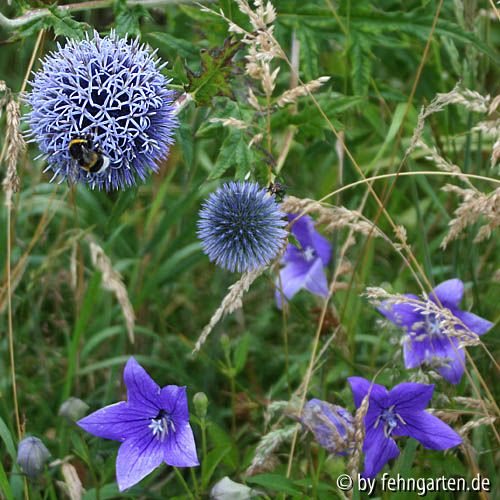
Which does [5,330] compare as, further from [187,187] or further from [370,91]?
[370,91]

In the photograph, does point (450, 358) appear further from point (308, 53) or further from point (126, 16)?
point (126, 16)

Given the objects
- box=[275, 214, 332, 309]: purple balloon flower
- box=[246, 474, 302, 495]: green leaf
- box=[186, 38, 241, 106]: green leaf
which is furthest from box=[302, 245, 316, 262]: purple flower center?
box=[246, 474, 302, 495]: green leaf

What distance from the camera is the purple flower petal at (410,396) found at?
158cm

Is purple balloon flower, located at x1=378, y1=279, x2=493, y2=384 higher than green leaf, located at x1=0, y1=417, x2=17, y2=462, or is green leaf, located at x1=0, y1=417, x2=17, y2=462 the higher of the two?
purple balloon flower, located at x1=378, y1=279, x2=493, y2=384

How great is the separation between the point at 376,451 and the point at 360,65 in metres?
1.01

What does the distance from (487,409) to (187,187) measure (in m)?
1.41

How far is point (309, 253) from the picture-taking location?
2199 mm


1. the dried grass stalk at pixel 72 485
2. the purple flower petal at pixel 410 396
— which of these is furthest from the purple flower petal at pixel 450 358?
the dried grass stalk at pixel 72 485

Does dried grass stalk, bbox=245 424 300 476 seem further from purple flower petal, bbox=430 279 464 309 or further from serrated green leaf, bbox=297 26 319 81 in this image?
serrated green leaf, bbox=297 26 319 81

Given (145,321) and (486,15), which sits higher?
(486,15)

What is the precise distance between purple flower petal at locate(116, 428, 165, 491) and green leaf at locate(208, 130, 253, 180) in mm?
590

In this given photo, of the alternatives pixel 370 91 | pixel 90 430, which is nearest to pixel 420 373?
pixel 90 430

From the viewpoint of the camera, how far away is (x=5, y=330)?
2.39m

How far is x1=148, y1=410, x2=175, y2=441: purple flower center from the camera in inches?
61.1
